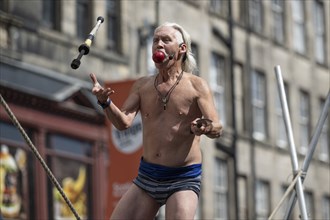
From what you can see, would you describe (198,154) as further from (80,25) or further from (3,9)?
(80,25)

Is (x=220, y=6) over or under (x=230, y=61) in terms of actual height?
over

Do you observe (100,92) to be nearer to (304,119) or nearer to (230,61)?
(230,61)

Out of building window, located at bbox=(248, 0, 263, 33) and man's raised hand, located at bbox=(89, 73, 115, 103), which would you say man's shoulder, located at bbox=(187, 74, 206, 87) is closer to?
man's raised hand, located at bbox=(89, 73, 115, 103)

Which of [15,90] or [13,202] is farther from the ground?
[15,90]

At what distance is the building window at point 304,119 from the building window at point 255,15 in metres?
3.36

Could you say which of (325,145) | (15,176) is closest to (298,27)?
(325,145)

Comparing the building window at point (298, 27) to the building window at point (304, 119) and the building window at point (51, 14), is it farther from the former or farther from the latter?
the building window at point (51, 14)

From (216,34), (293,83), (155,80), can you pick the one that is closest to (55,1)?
(216,34)

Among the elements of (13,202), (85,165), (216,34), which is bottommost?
(13,202)

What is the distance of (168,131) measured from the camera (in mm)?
8773

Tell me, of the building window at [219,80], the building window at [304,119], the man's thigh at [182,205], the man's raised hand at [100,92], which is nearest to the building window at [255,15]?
the building window at [219,80]

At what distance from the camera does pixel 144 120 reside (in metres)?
8.91

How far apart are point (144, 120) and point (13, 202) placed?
19.2 metres

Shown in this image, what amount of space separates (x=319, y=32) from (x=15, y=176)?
23.0m
